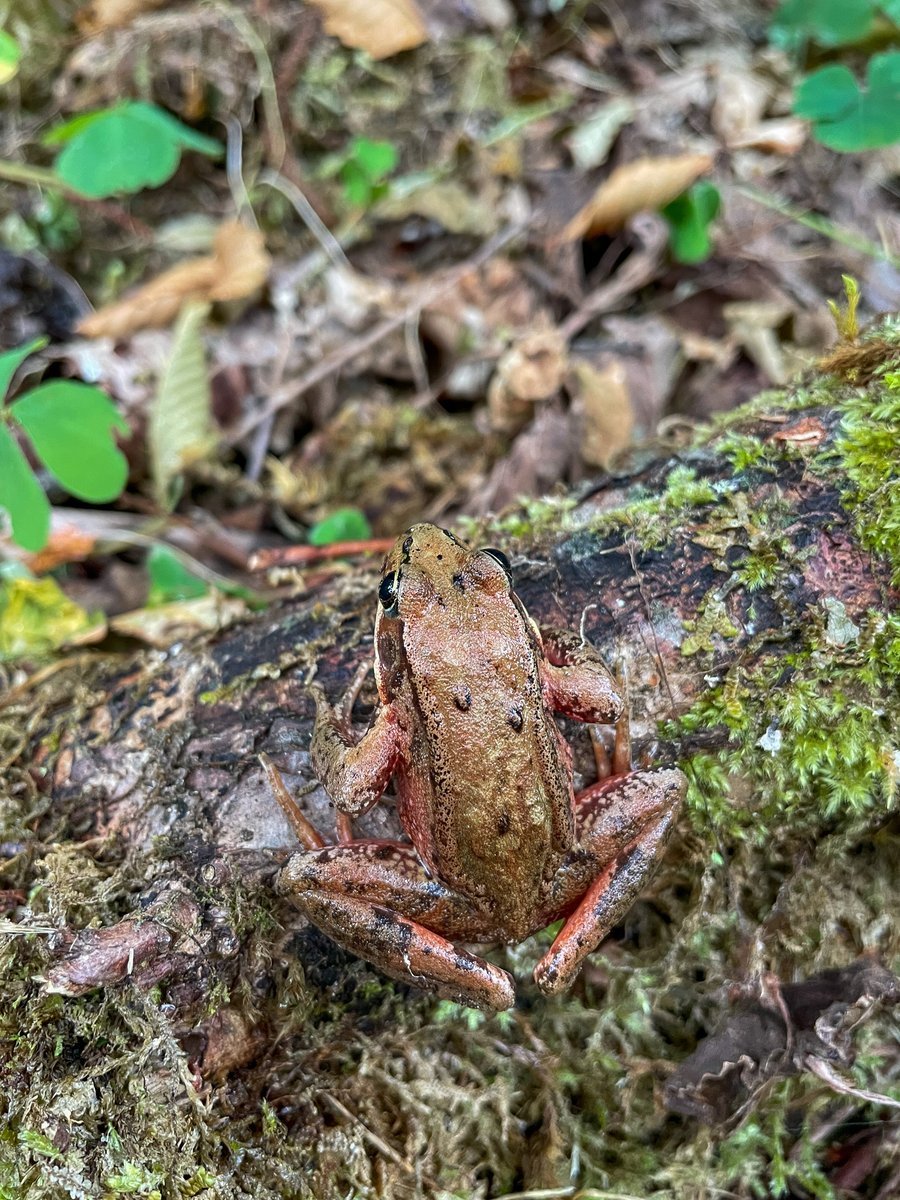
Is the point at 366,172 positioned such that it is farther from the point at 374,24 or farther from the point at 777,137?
the point at 777,137

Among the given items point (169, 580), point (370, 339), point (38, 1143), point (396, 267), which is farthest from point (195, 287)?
point (38, 1143)

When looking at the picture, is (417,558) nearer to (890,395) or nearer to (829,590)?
(829,590)

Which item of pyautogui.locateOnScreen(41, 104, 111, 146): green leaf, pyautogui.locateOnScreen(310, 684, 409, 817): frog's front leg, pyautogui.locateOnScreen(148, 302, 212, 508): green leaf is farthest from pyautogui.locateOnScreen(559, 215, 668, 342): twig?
pyautogui.locateOnScreen(310, 684, 409, 817): frog's front leg

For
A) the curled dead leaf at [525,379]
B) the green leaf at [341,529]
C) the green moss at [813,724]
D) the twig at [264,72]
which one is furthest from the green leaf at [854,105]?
the twig at [264,72]

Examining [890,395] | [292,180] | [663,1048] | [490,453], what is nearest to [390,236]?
[292,180]

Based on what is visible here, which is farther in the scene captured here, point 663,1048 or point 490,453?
point 490,453

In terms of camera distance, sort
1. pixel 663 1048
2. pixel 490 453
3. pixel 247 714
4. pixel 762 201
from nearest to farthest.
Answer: pixel 247 714, pixel 663 1048, pixel 490 453, pixel 762 201
